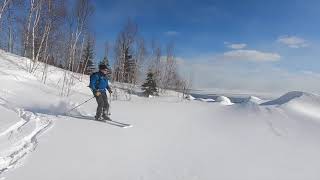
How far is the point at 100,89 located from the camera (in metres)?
10.1

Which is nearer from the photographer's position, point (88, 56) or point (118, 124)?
point (118, 124)

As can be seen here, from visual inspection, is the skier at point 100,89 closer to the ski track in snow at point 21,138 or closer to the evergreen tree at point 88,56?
the ski track in snow at point 21,138

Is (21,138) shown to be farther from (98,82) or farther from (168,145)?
(98,82)

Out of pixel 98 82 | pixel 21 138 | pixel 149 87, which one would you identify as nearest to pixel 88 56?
pixel 149 87

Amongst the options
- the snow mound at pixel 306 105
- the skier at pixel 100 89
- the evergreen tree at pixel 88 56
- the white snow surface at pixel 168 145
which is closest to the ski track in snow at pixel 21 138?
the white snow surface at pixel 168 145

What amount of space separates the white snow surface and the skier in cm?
53

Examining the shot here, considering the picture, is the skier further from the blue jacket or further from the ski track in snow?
the ski track in snow

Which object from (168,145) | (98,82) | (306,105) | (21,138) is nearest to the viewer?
(21,138)

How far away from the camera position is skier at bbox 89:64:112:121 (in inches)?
389

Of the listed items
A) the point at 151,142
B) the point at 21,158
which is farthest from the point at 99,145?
the point at 21,158

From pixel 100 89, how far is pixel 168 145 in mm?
3470

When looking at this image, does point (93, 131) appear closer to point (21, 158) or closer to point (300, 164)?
point (21, 158)

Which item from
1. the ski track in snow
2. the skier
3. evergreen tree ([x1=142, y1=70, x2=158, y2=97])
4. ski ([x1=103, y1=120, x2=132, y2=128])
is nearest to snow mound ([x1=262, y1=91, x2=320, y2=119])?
ski ([x1=103, y1=120, x2=132, y2=128])

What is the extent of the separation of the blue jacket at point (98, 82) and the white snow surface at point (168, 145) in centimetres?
94
